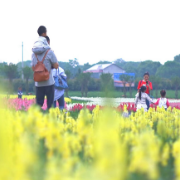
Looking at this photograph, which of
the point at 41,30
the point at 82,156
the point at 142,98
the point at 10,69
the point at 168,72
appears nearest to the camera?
the point at 82,156

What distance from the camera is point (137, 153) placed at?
2.39 meters

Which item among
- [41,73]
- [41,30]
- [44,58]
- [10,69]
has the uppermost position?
[10,69]

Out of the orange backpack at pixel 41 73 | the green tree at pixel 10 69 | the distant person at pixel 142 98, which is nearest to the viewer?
the orange backpack at pixel 41 73

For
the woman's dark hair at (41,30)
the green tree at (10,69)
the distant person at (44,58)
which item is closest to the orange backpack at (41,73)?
the distant person at (44,58)

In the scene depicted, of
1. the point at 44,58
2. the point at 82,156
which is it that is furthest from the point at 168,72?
the point at 82,156

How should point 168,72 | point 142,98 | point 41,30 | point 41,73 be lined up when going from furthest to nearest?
point 168,72 → point 142,98 → point 41,30 → point 41,73

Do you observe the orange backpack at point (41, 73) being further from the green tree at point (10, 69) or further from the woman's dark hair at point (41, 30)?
the green tree at point (10, 69)

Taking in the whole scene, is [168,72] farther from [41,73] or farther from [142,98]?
[41,73]

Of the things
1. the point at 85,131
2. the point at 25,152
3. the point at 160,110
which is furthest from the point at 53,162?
the point at 160,110

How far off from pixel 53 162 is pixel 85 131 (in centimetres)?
119

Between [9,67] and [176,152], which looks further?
[9,67]

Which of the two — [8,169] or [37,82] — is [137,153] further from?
[37,82]

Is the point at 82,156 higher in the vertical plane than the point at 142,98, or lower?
lower

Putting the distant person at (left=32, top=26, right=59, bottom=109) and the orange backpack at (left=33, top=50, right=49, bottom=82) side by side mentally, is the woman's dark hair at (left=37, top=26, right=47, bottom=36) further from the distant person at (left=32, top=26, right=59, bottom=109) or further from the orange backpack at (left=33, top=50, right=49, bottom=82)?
the orange backpack at (left=33, top=50, right=49, bottom=82)
